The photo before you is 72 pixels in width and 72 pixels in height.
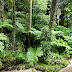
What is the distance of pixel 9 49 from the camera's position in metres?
4.83

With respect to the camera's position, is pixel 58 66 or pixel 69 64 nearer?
pixel 58 66

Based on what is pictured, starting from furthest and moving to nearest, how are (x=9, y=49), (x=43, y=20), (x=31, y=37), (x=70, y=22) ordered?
(x=70, y=22) → (x=43, y=20) → (x=31, y=37) → (x=9, y=49)

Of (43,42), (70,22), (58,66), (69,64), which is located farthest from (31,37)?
(70,22)

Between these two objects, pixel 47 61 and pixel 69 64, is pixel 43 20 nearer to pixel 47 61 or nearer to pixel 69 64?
pixel 47 61

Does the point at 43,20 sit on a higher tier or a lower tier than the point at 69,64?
higher

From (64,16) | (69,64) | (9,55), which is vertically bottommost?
(69,64)

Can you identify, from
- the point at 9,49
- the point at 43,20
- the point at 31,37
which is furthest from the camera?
the point at 43,20

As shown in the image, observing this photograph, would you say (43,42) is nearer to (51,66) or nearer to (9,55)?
(51,66)

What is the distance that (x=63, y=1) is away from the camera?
6.97 meters

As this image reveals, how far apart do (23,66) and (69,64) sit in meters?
2.78

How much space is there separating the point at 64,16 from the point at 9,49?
21.7 feet

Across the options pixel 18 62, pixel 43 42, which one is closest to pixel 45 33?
pixel 43 42

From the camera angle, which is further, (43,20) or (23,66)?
(43,20)

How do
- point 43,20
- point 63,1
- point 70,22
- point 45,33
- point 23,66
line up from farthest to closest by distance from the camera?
point 70,22, point 63,1, point 43,20, point 45,33, point 23,66
